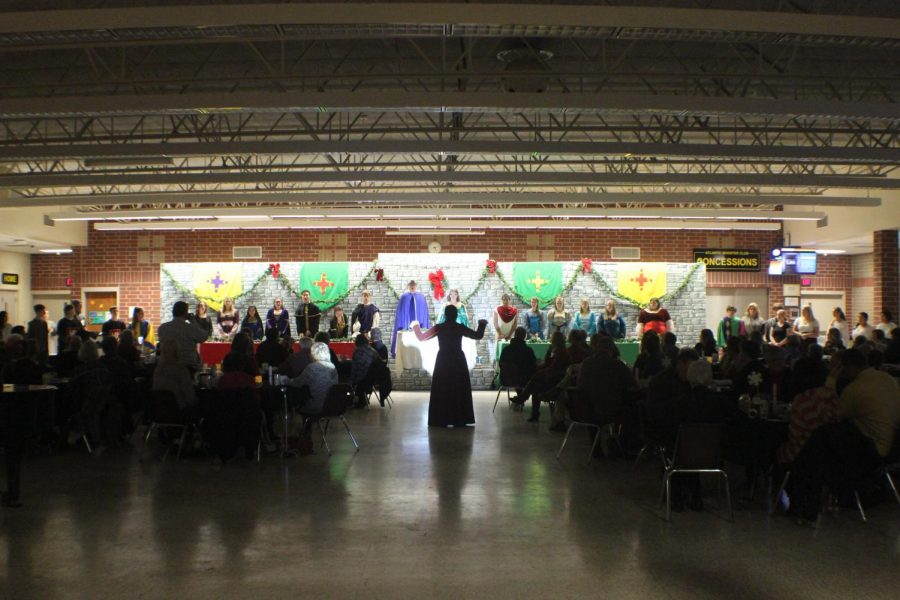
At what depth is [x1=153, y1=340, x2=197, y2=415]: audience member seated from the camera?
771 cm

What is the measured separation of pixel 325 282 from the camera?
16.3 m

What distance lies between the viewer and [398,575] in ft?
14.5

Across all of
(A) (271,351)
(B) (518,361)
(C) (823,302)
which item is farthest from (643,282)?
(A) (271,351)

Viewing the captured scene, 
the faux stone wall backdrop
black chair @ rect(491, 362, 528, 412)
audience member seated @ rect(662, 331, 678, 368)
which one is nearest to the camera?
audience member seated @ rect(662, 331, 678, 368)

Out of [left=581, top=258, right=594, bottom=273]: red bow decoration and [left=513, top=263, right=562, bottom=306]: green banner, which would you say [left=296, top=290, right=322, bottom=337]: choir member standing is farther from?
[left=581, top=258, right=594, bottom=273]: red bow decoration

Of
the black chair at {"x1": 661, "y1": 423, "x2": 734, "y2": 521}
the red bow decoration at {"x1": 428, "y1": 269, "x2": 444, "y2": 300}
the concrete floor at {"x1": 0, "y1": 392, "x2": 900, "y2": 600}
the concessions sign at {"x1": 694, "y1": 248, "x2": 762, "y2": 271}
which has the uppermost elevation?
the concessions sign at {"x1": 694, "y1": 248, "x2": 762, "y2": 271}

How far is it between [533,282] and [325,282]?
13.4ft

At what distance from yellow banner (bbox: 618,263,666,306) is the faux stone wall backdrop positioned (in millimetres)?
159

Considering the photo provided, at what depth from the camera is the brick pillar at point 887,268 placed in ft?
52.5

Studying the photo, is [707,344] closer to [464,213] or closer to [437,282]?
[437,282]

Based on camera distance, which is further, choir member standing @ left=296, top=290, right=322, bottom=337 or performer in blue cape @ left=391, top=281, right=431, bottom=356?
choir member standing @ left=296, top=290, right=322, bottom=337

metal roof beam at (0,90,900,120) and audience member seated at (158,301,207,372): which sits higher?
metal roof beam at (0,90,900,120)

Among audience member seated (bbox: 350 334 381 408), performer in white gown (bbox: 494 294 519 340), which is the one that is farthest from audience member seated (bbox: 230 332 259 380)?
performer in white gown (bbox: 494 294 519 340)

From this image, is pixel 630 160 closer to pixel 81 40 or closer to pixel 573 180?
pixel 573 180
